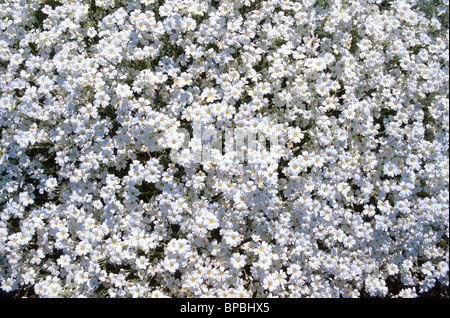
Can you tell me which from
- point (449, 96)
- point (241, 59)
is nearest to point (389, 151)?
point (449, 96)

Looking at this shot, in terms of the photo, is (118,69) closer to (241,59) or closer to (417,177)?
(241,59)

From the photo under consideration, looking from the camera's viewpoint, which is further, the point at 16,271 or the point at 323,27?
the point at 323,27

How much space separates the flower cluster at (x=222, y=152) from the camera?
12.4 ft

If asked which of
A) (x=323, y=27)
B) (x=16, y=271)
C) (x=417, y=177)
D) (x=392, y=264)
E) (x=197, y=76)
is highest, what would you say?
(x=323, y=27)

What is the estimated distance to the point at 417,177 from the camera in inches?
165

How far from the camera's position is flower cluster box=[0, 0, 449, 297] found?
149 inches

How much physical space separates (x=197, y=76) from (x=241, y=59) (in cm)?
54

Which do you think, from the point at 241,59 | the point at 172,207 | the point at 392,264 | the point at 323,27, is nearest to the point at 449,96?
the point at 323,27

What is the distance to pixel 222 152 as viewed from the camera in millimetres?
4012

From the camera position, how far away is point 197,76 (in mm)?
4094

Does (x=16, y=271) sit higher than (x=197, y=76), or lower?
lower
